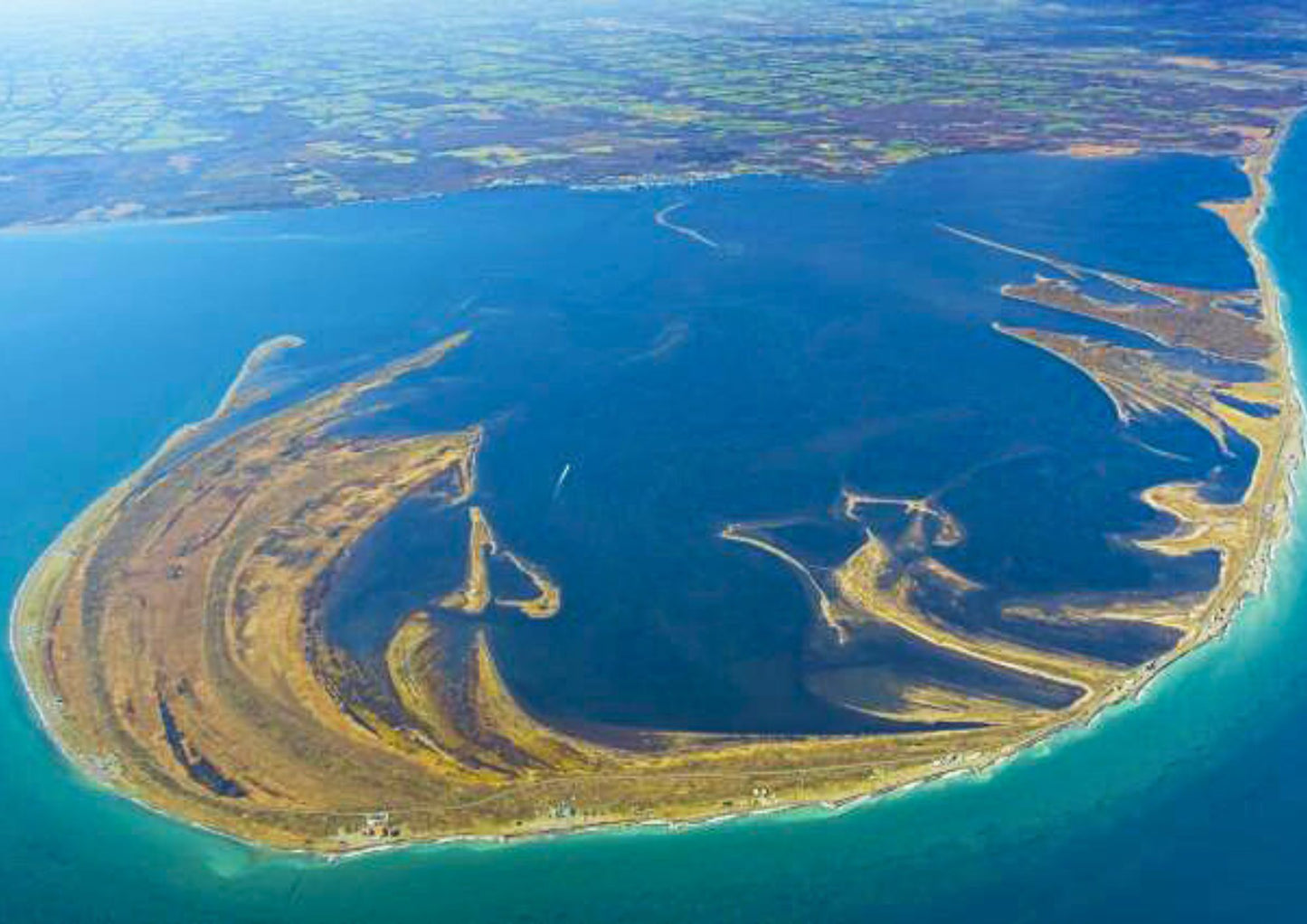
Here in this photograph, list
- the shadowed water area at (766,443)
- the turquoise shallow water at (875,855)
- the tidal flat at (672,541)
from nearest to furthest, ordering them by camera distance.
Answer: the turquoise shallow water at (875,855), the tidal flat at (672,541), the shadowed water area at (766,443)

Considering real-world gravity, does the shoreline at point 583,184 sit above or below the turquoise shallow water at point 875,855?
below

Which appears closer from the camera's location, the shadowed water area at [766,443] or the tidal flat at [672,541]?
the tidal flat at [672,541]

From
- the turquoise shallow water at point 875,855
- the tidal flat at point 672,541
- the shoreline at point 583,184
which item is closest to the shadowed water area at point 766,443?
the tidal flat at point 672,541

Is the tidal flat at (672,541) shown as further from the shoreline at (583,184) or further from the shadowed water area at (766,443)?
the shoreline at (583,184)

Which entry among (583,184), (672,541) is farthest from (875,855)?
(583,184)

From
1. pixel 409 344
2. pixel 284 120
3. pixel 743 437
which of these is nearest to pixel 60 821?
pixel 743 437

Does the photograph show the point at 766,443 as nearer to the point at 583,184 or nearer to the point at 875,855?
the point at 875,855

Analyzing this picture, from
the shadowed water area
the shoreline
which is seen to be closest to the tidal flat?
the shadowed water area

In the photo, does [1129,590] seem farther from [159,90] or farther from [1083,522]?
[159,90]
